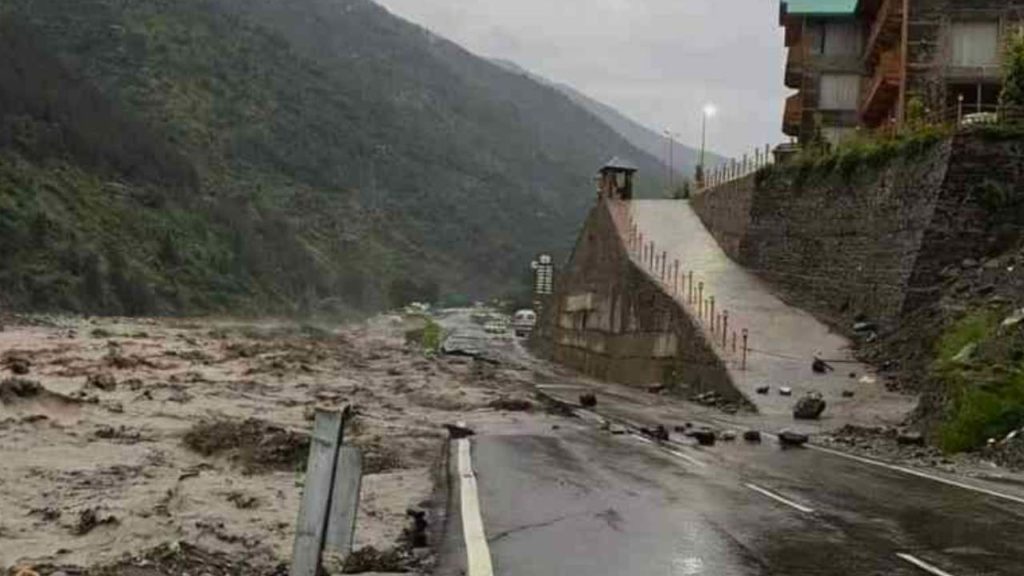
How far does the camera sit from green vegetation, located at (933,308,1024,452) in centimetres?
2023

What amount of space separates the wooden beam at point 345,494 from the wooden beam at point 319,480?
3.1 inches

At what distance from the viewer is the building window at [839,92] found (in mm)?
56000

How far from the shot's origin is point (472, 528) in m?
11.9

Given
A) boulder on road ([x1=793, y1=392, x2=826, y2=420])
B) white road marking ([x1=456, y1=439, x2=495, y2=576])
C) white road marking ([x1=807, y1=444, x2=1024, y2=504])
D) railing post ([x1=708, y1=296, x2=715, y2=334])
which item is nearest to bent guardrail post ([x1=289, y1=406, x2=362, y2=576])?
white road marking ([x1=456, y1=439, x2=495, y2=576])

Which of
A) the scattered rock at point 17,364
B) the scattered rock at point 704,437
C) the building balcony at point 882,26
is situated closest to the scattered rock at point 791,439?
the scattered rock at point 704,437

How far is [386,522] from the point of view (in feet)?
42.2

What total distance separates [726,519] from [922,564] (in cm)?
267

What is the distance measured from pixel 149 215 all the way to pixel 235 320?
1838cm

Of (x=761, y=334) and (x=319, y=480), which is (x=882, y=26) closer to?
(x=761, y=334)

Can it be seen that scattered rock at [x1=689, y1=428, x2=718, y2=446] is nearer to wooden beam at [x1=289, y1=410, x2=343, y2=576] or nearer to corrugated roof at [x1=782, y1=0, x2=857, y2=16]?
wooden beam at [x1=289, y1=410, x2=343, y2=576]

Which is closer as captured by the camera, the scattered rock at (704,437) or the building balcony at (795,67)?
the scattered rock at (704,437)

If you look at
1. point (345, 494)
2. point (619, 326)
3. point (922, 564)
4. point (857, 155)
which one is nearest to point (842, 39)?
point (619, 326)

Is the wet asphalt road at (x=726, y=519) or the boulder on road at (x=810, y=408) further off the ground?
the boulder on road at (x=810, y=408)

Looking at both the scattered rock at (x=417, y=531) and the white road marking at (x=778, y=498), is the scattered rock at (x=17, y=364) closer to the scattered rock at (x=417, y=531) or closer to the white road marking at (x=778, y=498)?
the white road marking at (x=778, y=498)
